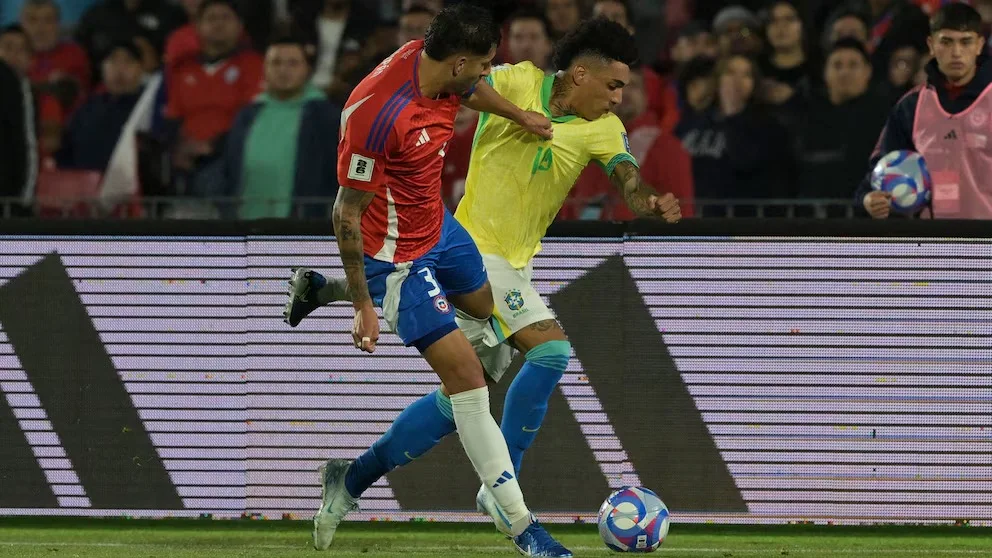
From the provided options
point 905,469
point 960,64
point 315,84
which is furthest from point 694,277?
point 315,84

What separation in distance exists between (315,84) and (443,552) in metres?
5.17

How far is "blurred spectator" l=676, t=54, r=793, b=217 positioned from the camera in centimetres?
997

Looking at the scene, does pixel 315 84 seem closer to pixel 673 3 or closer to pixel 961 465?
pixel 673 3

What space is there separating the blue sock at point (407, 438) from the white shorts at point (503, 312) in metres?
0.35

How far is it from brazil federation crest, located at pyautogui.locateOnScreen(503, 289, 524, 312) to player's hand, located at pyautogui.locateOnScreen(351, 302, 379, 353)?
3.09 feet

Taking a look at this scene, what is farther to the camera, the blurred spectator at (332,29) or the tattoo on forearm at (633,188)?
the blurred spectator at (332,29)

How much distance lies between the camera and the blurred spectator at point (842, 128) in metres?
9.78

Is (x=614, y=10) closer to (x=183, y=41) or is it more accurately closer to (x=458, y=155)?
(x=458, y=155)

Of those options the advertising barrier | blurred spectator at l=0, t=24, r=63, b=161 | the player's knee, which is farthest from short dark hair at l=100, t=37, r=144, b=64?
the player's knee

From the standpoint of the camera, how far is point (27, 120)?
10.7 meters

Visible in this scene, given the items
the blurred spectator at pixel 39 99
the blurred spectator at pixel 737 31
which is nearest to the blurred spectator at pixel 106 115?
the blurred spectator at pixel 39 99

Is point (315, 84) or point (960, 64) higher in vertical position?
point (960, 64)

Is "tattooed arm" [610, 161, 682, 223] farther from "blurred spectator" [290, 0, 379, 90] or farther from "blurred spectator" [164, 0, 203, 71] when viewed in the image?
"blurred spectator" [164, 0, 203, 71]

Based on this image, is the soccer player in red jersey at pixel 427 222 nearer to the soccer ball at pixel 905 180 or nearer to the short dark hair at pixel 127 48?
the soccer ball at pixel 905 180
